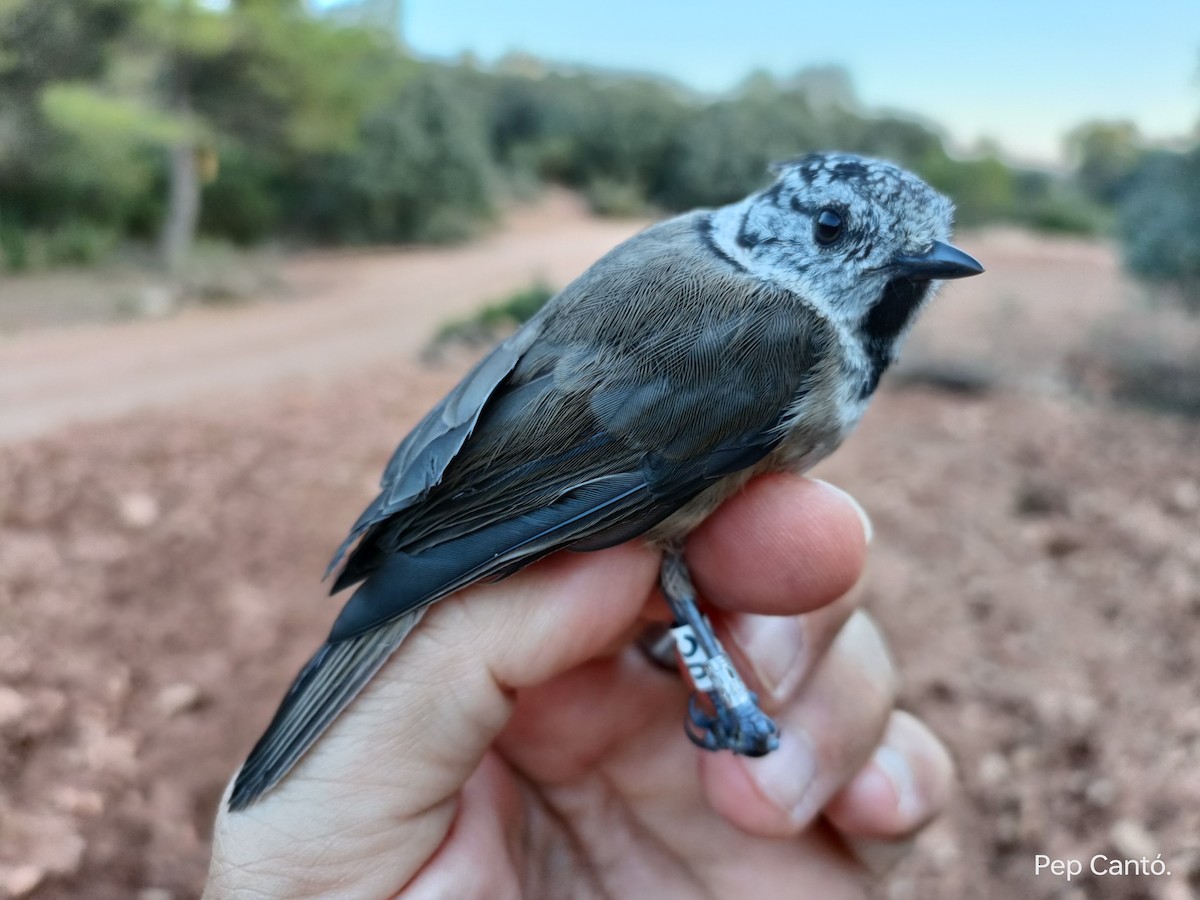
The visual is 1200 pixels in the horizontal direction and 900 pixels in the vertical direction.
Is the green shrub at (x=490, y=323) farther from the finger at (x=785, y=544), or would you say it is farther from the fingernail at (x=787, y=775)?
the fingernail at (x=787, y=775)

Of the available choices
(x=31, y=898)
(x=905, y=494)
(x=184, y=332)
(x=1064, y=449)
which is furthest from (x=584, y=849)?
(x=184, y=332)

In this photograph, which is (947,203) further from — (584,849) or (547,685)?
(584,849)

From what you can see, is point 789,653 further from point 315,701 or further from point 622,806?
point 315,701

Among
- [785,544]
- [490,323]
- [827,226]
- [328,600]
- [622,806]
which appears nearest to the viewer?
[785,544]

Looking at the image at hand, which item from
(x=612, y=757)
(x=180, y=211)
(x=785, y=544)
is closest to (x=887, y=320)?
(x=785, y=544)

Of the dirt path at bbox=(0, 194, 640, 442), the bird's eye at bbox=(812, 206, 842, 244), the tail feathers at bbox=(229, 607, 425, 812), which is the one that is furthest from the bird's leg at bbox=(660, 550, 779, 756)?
the dirt path at bbox=(0, 194, 640, 442)

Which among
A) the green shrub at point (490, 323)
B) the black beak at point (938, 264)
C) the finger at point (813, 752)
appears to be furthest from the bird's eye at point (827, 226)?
the green shrub at point (490, 323)

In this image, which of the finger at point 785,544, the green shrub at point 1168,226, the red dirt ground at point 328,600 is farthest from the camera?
the green shrub at point 1168,226

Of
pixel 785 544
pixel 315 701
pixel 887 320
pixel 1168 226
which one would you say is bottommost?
pixel 315 701
